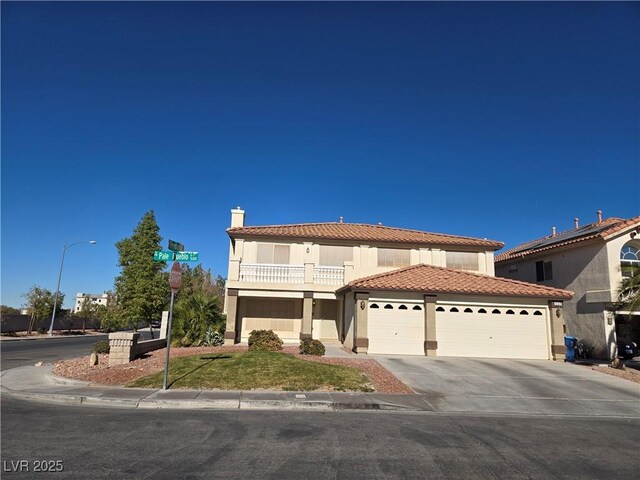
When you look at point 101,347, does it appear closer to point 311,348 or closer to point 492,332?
point 311,348

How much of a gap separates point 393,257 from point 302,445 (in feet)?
64.2

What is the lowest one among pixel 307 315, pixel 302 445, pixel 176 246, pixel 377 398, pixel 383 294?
pixel 302 445

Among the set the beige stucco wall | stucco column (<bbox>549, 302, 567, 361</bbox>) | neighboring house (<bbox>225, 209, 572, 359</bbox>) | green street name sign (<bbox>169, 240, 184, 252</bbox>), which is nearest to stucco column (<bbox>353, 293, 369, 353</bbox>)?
neighboring house (<bbox>225, 209, 572, 359</bbox>)

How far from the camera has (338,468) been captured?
19.5 feet

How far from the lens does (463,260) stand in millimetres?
26469

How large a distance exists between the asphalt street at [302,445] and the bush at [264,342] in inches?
342

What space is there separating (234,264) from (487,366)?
13.5m

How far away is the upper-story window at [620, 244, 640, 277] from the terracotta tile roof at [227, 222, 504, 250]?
6318mm

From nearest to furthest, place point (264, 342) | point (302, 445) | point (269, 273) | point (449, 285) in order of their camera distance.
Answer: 1. point (302, 445)
2. point (264, 342)
3. point (449, 285)
4. point (269, 273)

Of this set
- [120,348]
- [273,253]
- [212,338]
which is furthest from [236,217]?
[120,348]

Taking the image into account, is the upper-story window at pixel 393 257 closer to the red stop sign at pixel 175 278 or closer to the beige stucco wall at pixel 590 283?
the beige stucco wall at pixel 590 283

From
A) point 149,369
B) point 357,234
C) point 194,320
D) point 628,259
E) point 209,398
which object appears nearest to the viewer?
point 209,398

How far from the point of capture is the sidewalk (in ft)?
32.3

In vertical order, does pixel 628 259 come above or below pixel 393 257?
Answer: below
